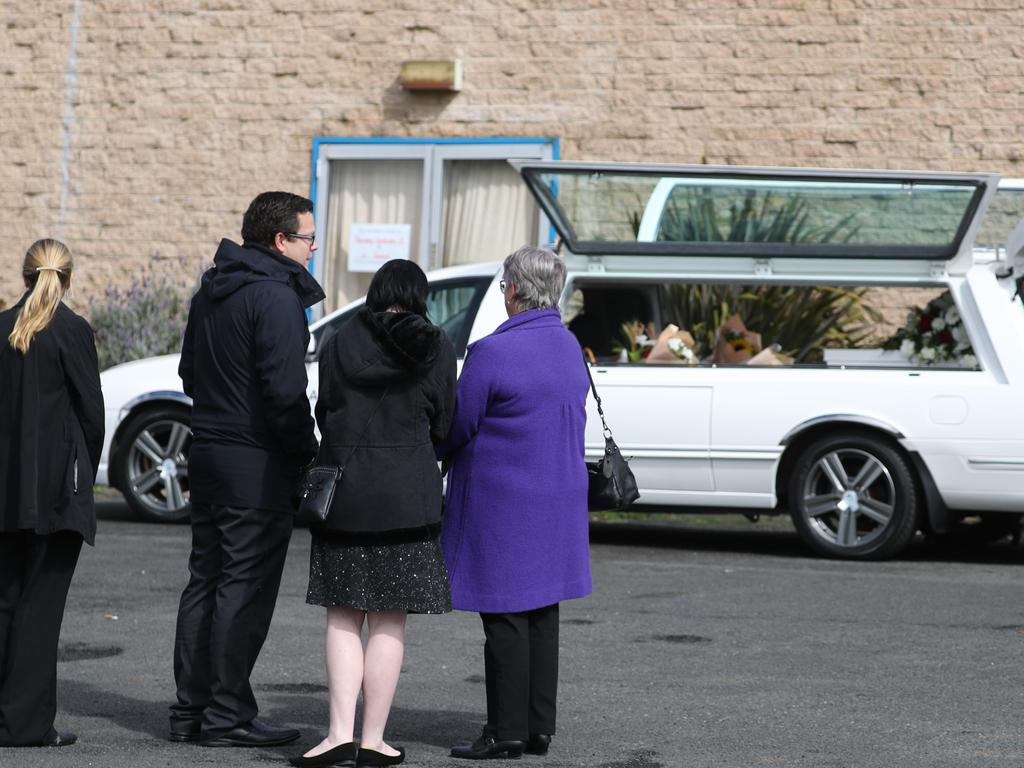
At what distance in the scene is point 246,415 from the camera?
588 centimetres

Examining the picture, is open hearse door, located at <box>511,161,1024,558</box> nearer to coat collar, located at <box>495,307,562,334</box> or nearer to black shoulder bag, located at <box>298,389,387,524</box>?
coat collar, located at <box>495,307,562,334</box>

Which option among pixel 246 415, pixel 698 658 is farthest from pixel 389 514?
pixel 698 658

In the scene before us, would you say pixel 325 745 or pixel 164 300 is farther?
pixel 164 300

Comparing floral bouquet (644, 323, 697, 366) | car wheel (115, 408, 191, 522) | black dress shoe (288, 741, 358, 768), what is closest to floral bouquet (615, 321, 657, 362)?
floral bouquet (644, 323, 697, 366)

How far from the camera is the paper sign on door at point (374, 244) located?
57.0ft

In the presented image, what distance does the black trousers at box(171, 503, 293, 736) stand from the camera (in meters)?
5.88

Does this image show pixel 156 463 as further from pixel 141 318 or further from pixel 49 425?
pixel 49 425

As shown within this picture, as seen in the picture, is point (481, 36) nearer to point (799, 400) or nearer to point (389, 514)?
point (799, 400)

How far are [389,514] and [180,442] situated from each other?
6793mm

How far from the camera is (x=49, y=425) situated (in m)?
5.93

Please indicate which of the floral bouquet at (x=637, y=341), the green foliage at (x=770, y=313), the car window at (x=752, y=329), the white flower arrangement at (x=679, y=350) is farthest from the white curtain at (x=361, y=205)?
Result: the white flower arrangement at (x=679, y=350)

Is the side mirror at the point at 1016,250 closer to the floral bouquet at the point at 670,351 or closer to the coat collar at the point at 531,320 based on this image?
the floral bouquet at the point at 670,351

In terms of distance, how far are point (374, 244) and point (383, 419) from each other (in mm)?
11949

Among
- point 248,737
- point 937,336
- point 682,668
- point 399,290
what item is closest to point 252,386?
point 399,290
